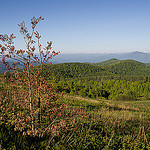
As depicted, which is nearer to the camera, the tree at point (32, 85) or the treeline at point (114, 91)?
the tree at point (32, 85)

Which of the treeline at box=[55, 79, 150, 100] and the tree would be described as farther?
the treeline at box=[55, 79, 150, 100]

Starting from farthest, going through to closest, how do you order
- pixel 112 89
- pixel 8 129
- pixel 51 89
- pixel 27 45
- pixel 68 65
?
pixel 68 65, pixel 112 89, pixel 8 129, pixel 51 89, pixel 27 45

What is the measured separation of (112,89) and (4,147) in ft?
308

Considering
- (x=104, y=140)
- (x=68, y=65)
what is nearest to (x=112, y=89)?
(x=104, y=140)

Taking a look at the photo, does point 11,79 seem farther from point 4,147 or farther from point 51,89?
point 4,147

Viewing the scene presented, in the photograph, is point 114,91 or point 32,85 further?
point 114,91

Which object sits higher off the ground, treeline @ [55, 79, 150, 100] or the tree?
the tree

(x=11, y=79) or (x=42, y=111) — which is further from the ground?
(x=11, y=79)

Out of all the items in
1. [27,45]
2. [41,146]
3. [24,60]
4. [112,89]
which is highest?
[27,45]

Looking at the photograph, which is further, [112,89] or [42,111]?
[112,89]

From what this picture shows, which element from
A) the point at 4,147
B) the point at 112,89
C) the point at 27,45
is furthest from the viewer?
the point at 112,89

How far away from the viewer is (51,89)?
3932 mm

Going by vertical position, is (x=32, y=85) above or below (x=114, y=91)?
above

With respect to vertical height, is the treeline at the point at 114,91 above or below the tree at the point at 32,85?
below
